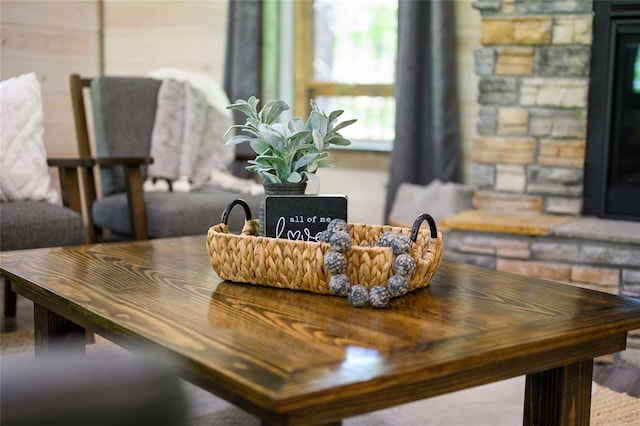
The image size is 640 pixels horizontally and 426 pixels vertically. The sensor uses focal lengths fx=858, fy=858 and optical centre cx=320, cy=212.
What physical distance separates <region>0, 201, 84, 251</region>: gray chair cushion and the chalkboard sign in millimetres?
1256

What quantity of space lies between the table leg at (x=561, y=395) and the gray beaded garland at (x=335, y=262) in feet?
1.31

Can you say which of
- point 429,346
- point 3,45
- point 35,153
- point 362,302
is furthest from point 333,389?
point 3,45

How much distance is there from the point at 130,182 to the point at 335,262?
1648mm

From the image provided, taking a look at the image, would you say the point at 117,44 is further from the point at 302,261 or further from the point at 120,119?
the point at 302,261

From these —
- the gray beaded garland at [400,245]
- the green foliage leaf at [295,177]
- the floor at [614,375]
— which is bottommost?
the floor at [614,375]

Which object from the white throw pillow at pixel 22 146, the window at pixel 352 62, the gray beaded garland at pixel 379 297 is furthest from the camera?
the window at pixel 352 62

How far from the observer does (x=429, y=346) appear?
4.22ft

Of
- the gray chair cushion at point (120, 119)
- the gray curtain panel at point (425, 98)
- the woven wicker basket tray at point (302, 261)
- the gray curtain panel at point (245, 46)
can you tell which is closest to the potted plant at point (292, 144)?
the woven wicker basket tray at point (302, 261)

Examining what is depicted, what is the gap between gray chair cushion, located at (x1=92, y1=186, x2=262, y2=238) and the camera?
3.08 m

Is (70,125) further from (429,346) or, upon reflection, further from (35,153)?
(429,346)

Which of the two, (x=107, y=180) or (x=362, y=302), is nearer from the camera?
(x=362, y=302)

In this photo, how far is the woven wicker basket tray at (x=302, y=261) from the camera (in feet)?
5.21

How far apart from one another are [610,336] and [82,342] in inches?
Answer: 44.0

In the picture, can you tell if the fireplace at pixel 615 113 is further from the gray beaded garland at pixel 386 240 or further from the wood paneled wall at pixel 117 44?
the gray beaded garland at pixel 386 240
